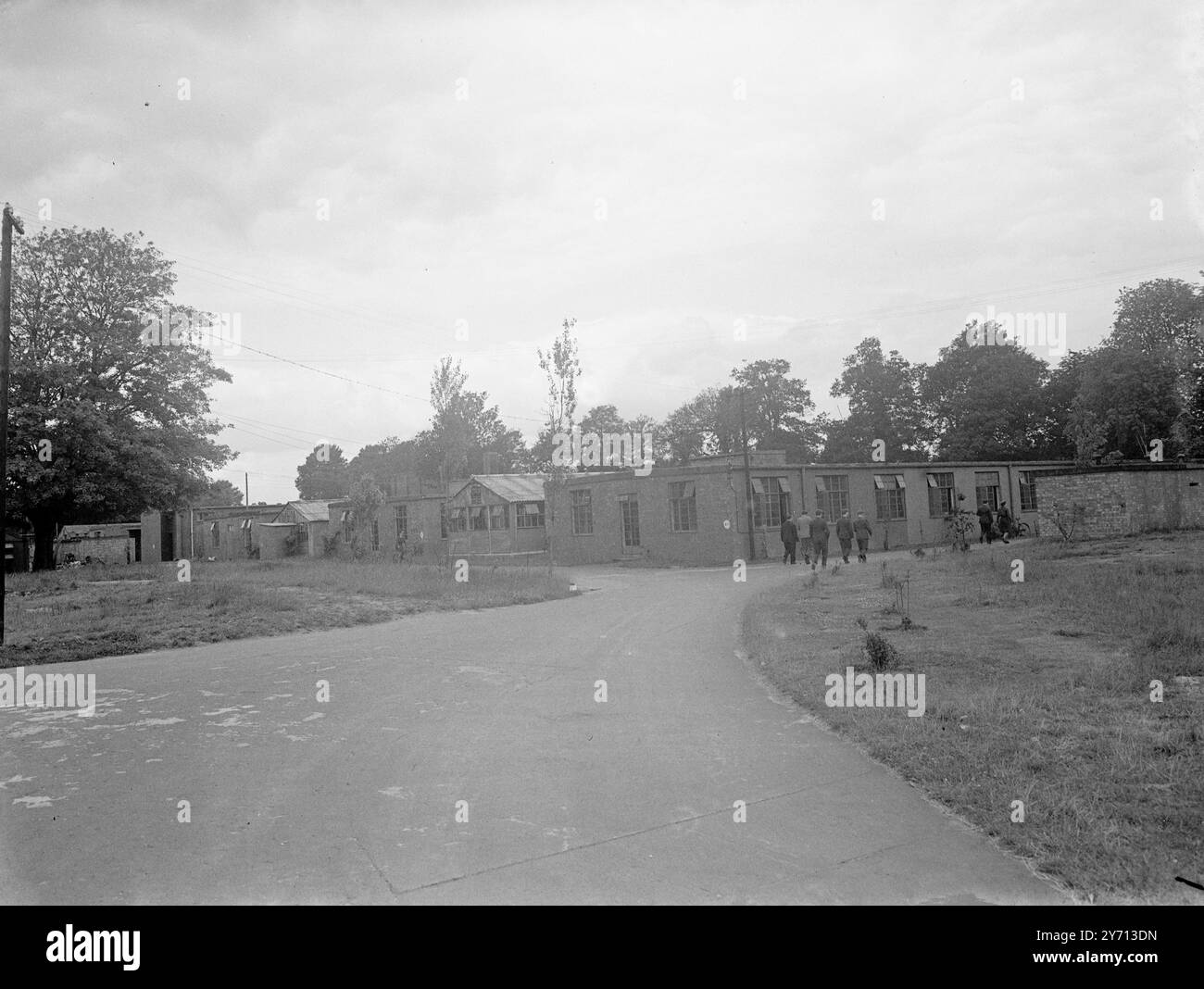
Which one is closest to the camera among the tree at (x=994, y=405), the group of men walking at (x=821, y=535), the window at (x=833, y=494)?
the group of men walking at (x=821, y=535)

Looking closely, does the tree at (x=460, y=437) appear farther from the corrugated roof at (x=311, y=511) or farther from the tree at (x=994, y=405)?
the tree at (x=994, y=405)

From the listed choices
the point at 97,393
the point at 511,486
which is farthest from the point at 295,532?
the point at 97,393

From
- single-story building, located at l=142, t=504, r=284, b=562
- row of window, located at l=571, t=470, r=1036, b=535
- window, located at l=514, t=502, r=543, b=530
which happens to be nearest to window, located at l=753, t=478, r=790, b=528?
row of window, located at l=571, t=470, r=1036, b=535

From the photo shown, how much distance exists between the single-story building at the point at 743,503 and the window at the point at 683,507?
4cm

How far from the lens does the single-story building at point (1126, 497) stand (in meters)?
28.2

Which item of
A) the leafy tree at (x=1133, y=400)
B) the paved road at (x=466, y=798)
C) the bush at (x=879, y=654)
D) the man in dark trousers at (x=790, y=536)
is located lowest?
the paved road at (x=466, y=798)

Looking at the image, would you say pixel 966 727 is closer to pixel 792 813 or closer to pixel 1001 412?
pixel 792 813

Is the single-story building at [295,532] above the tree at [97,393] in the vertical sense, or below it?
below

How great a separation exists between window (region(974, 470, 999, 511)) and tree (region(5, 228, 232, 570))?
119 feet

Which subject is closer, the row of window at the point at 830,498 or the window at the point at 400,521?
the row of window at the point at 830,498

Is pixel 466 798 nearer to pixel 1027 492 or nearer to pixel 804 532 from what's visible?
pixel 804 532

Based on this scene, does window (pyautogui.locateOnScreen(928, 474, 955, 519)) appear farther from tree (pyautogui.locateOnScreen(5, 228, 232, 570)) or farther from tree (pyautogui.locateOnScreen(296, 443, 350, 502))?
tree (pyautogui.locateOnScreen(296, 443, 350, 502))

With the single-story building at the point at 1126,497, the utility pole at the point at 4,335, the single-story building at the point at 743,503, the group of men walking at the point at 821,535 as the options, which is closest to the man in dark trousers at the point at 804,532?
the group of men walking at the point at 821,535
